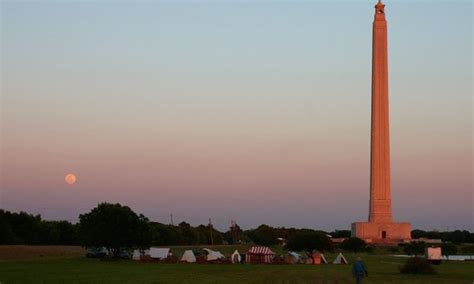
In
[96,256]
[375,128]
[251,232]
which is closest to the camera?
[96,256]

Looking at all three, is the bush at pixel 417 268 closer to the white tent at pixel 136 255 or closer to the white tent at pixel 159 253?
the white tent at pixel 159 253

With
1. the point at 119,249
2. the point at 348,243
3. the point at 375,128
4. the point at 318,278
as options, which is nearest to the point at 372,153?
the point at 375,128

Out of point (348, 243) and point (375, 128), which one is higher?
point (375, 128)

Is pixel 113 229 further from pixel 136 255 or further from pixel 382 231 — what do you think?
pixel 382 231

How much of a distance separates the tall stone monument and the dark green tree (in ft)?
142

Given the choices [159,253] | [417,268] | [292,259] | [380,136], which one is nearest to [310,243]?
[292,259]

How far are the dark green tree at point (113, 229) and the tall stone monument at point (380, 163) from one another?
142 feet

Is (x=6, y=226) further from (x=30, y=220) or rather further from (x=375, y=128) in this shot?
(x=375, y=128)

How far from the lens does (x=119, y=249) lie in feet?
252

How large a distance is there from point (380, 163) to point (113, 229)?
48.4 meters

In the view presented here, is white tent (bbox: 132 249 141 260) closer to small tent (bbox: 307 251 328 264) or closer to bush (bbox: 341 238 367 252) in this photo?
small tent (bbox: 307 251 328 264)

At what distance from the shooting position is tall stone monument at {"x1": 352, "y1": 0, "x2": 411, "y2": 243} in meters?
109

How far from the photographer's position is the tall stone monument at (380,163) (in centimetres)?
10931

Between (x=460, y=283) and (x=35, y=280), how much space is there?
21.0m
